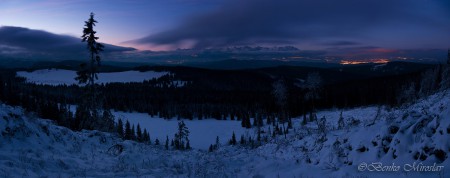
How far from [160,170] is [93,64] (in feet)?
70.4

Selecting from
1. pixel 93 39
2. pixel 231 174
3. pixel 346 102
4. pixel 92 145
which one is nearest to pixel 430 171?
pixel 231 174

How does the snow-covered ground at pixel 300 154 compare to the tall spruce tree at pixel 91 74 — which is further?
the tall spruce tree at pixel 91 74

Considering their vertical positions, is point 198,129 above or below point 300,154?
below

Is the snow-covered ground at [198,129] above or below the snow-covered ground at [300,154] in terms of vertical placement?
below

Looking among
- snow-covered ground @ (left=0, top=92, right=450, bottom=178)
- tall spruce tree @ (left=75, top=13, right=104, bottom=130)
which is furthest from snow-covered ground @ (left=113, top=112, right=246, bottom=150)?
snow-covered ground @ (left=0, top=92, right=450, bottom=178)

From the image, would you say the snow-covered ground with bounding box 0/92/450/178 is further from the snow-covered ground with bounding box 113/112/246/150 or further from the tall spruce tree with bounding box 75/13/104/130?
the snow-covered ground with bounding box 113/112/246/150

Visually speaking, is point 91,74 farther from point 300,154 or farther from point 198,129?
point 198,129

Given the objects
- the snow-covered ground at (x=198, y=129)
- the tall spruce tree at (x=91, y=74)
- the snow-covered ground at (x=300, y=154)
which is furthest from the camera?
the snow-covered ground at (x=198, y=129)

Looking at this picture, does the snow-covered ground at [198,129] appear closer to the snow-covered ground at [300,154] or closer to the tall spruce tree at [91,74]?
the tall spruce tree at [91,74]

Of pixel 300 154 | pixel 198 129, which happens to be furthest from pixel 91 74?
pixel 198 129

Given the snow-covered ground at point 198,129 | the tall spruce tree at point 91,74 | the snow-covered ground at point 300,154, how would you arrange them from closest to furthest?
the snow-covered ground at point 300,154
the tall spruce tree at point 91,74
the snow-covered ground at point 198,129

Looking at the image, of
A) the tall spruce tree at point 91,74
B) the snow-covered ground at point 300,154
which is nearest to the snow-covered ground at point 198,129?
the tall spruce tree at point 91,74

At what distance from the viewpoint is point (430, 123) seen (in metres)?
7.96

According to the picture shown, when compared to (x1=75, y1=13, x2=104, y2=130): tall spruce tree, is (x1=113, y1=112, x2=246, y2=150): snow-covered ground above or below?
below
